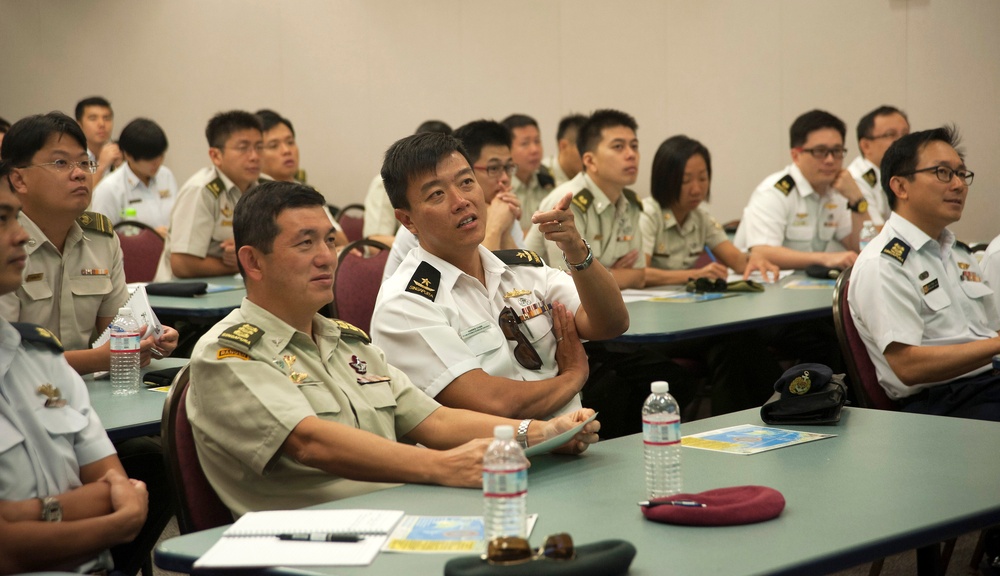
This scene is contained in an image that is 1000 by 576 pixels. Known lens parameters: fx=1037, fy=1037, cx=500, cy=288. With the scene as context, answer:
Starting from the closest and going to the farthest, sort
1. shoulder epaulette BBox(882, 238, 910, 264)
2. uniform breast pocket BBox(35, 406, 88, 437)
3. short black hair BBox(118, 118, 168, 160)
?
uniform breast pocket BBox(35, 406, 88, 437) → shoulder epaulette BBox(882, 238, 910, 264) → short black hair BBox(118, 118, 168, 160)

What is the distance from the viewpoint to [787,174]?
18.3 ft

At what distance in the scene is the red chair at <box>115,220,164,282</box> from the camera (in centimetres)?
518

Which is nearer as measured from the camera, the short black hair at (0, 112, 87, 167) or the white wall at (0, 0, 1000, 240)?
the short black hair at (0, 112, 87, 167)

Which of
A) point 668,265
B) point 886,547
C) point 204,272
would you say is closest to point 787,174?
point 668,265

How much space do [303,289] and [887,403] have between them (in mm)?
1898

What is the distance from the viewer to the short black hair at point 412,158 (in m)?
2.65

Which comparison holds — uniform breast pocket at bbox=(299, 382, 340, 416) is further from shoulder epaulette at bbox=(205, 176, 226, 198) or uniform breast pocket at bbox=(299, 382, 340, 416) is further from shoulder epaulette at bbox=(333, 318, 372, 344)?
shoulder epaulette at bbox=(205, 176, 226, 198)

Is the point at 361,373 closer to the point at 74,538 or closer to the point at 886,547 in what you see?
the point at 74,538

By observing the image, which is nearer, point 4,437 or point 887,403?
point 4,437

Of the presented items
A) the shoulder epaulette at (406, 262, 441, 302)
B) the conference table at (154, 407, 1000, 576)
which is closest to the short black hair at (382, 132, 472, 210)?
the shoulder epaulette at (406, 262, 441, 302)

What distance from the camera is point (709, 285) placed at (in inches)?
173

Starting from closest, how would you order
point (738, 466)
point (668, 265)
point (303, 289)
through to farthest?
point (738, 466) < point (303, 289) < point (668, 265)

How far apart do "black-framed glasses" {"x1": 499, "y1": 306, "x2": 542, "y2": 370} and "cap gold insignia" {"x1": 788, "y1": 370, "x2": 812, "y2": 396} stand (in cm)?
68

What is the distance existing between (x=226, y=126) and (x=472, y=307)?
3.25 metres
